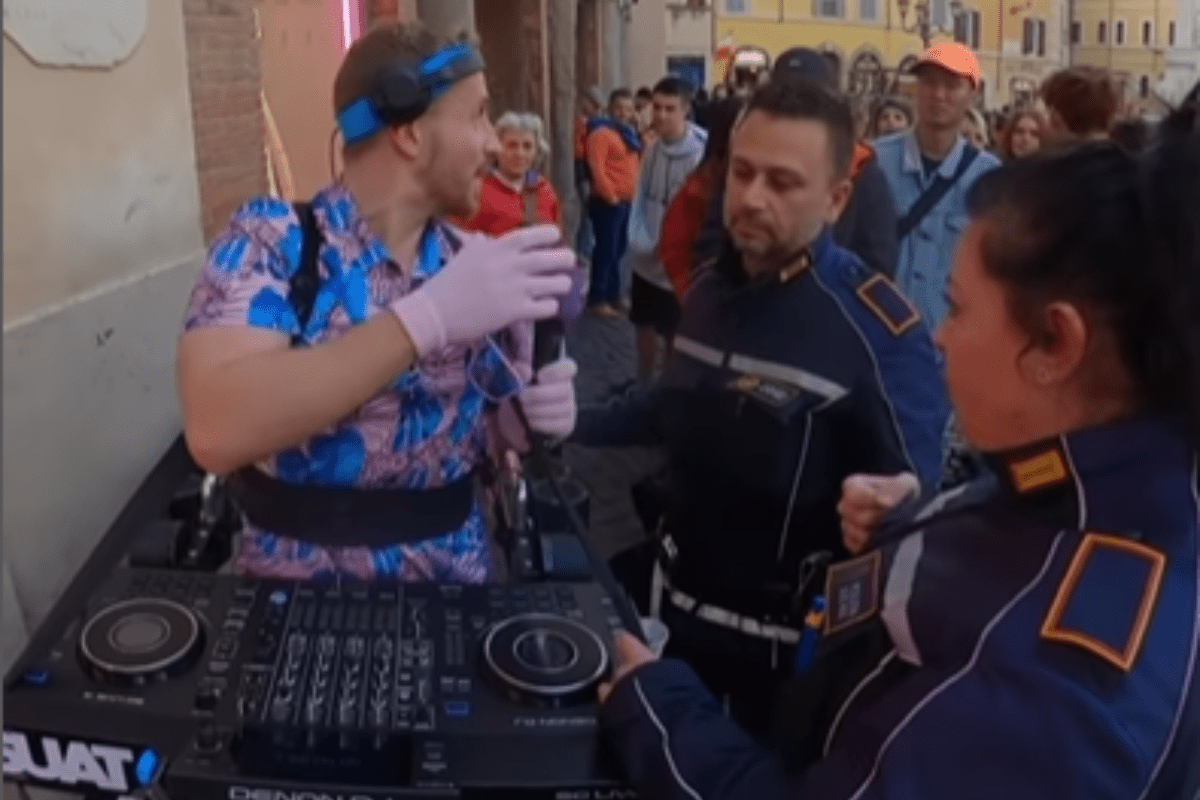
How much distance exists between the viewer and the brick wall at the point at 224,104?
3.30 metres

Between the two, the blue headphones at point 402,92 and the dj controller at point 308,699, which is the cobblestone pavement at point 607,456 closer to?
the blue headphones at point 402,92

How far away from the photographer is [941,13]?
5.80 meters

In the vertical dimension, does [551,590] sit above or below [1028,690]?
below

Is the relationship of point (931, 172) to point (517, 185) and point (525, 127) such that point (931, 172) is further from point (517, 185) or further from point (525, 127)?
point (525, 127)

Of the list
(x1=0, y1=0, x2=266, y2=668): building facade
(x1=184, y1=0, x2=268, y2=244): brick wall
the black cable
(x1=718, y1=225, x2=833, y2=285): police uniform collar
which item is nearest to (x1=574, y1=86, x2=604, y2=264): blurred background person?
(x1=184, y1=0, x2=268, y2=244): brick wall

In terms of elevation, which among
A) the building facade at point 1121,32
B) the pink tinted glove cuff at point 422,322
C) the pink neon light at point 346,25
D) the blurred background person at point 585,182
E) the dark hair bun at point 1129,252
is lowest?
the blurred background person at point 585,182

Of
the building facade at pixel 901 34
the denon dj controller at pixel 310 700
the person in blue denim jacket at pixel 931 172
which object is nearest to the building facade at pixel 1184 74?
the denon dj controller at pixel 310 700

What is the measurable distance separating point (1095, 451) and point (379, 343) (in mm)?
652

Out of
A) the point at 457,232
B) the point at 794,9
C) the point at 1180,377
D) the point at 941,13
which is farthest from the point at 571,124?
the point at 1180,377

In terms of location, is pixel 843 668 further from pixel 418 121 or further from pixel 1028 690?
pixel 418 121

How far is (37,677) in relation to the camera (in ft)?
3.78

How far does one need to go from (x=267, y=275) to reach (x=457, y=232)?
31cm

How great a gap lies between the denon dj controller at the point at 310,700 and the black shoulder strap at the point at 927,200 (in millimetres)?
2399

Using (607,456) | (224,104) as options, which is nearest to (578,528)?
(224,104)
